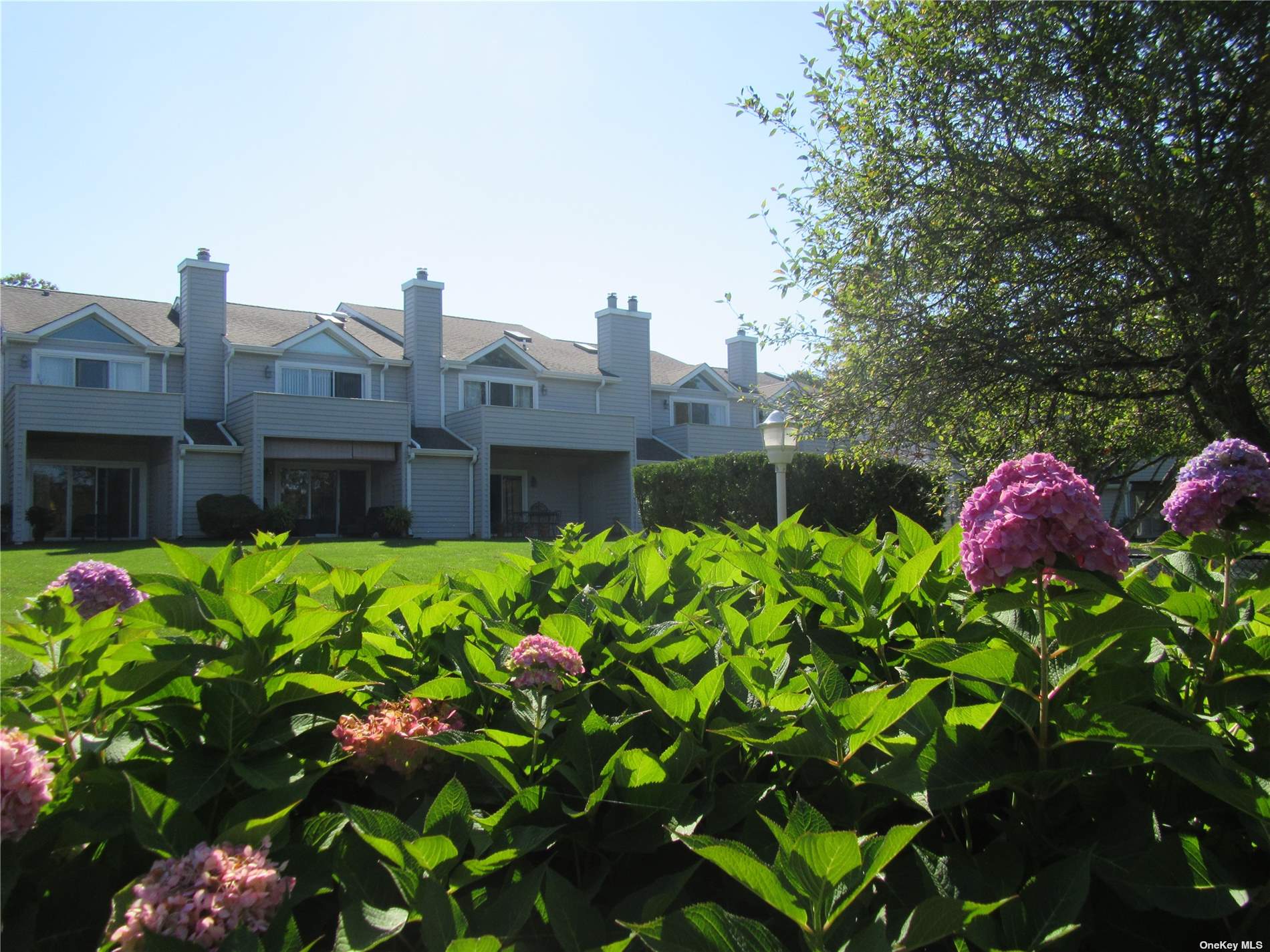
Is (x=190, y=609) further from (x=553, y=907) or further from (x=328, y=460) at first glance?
(x=328, y=460)

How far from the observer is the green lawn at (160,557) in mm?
11828

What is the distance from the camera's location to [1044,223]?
861 centimetres

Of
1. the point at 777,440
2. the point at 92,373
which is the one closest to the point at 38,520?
the point at 92,373

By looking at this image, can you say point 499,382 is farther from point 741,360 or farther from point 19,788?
point 19,788

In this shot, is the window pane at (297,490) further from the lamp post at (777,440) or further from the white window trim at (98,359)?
the lamp post at (777,440)

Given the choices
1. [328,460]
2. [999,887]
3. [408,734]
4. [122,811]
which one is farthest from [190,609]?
[328,460]

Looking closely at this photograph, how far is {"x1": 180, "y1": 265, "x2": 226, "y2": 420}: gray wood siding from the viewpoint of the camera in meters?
24.5

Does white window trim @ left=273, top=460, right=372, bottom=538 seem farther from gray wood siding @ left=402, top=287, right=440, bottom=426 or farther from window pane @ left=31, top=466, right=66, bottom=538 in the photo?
window pane @ left=31, top=466, right=66, bottom=538

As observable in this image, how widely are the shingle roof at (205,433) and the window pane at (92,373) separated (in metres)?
2.20

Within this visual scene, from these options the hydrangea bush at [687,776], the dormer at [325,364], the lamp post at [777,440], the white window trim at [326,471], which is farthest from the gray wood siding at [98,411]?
the hydrangea bush at [687,776]

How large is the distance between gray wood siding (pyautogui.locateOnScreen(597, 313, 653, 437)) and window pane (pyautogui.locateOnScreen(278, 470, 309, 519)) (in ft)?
32.4

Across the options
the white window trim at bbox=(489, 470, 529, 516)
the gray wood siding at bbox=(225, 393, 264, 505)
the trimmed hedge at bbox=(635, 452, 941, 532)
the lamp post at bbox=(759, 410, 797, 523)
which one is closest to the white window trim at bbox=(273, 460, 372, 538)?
the gray wood siding at bbox=(225, 393, 264, 505)

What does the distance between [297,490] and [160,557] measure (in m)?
11.6

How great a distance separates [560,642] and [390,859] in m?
0.65
